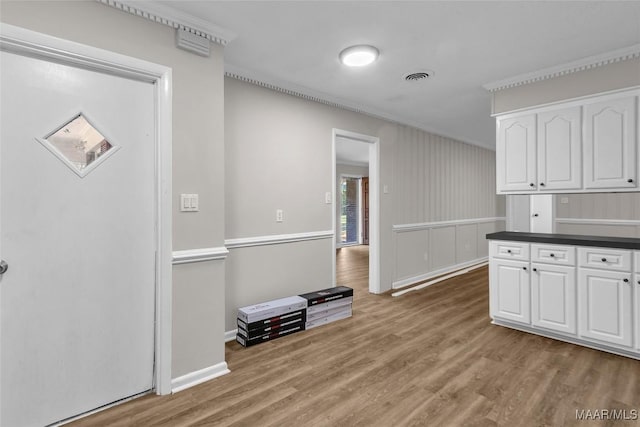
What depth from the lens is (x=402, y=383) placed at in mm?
2209

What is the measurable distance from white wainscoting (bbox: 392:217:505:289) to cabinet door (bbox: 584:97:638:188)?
2337 mm

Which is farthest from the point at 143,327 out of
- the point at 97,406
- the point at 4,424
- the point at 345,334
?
the point at 345,334

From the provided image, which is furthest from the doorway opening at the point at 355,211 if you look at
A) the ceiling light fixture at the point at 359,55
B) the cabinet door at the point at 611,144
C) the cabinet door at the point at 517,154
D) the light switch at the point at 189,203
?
the light switch at the point at 189,203

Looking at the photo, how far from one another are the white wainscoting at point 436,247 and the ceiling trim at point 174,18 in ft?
10.7

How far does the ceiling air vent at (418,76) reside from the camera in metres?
3.01

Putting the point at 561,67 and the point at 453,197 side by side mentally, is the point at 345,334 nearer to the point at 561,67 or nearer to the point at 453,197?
the point at 561,67

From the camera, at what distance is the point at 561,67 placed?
2.85 m

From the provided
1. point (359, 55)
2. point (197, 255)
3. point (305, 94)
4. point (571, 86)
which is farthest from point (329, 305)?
point (571, 86)

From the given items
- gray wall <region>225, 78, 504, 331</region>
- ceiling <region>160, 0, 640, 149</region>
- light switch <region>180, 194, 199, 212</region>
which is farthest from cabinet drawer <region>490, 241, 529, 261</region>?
light switch <region>180, 194, 199, 212</region>

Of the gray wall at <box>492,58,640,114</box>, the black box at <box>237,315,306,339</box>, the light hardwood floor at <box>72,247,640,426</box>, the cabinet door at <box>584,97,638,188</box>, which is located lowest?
the light hardwood floor at <box>72,247,640,426</box>

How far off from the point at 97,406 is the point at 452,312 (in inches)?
131

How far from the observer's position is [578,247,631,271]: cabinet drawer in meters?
2.51

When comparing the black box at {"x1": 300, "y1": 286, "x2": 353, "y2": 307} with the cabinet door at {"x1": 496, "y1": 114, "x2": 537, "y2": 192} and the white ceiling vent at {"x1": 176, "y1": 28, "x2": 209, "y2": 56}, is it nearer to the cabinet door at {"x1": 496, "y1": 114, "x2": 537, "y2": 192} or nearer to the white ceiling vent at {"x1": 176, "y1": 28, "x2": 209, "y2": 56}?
the cabinet door at {"x1": 496, "y1": 114, "x2": 537, "y2": 192}

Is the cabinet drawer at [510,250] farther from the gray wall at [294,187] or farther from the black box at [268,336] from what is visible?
the black box at [268,336]
